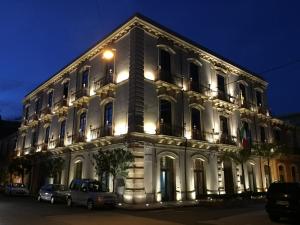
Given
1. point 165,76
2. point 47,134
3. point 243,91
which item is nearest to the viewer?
point 165,76

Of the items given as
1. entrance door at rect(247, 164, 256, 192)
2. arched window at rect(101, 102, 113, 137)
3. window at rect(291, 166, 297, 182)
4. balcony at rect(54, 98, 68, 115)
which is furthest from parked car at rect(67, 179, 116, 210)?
window at rect(291, 166, 297, 182)

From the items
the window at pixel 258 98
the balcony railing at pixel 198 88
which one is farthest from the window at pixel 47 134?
the window at pixel 258 98

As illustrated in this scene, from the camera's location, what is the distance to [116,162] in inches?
736

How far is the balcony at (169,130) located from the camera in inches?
825

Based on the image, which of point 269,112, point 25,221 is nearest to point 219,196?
point 25,221

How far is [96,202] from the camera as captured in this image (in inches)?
651

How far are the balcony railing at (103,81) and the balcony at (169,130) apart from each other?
494cm

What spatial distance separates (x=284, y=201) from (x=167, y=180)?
10183mm

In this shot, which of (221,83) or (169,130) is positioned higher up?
(221,83)

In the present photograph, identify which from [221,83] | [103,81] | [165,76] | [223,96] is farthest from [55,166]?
[221,83]

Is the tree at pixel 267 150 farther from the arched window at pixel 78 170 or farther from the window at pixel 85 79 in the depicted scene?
the window at pixel 85 79

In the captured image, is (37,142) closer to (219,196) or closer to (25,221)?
(219,196)

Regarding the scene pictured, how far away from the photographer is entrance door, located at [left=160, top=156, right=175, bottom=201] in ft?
68.9

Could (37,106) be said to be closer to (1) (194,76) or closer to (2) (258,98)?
(1) (194,76)
